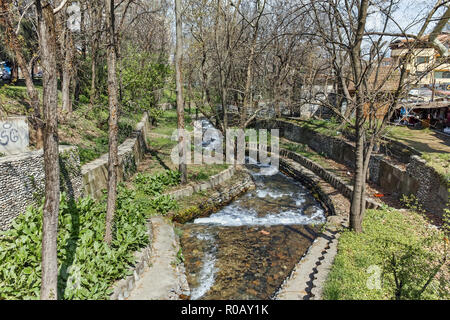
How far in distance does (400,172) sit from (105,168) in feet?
39.0

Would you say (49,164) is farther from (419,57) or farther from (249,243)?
(419,57)

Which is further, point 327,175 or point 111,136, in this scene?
point 327,175

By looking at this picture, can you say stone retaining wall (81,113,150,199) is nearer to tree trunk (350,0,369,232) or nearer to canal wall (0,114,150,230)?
canal wall (0,114,150,230)

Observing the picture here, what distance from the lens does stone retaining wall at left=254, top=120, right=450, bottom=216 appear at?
10.1 m

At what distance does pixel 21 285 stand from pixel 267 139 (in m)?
21.8

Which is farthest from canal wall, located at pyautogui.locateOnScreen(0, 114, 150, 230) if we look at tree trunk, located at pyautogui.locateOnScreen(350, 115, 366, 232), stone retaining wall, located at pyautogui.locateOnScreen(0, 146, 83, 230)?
tree trunk, located at pyautogui.locateOnScreen(350, 115, 366, 232)

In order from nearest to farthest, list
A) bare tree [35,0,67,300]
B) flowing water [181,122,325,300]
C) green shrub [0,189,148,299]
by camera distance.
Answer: bare tree [35,0,67,300] < green shrub [0,189,148,299] < flowing water [181,122,325,300]

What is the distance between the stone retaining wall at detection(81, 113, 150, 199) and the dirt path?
10.1ft

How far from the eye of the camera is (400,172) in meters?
12.4

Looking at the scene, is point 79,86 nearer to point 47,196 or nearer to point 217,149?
point 217,149

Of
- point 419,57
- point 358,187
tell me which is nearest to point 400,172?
point 419,57

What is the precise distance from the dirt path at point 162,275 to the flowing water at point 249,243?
1.58ft

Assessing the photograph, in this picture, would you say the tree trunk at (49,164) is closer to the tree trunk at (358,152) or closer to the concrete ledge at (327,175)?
the tree trunk at (358,152)

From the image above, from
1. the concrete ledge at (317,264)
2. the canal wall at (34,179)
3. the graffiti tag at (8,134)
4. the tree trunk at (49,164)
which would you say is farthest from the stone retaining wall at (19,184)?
the concrete ledge at (317,264)
